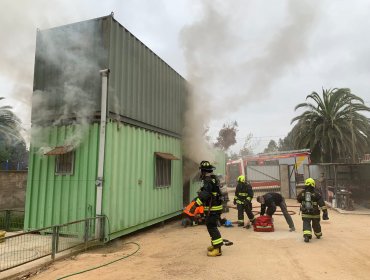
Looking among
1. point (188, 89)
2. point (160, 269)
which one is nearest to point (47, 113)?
point (160, 269)

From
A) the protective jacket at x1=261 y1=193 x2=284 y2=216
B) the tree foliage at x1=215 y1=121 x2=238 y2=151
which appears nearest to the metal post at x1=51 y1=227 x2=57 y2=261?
the protective jacket at x1=261 y1=193 x2=284 y2=216

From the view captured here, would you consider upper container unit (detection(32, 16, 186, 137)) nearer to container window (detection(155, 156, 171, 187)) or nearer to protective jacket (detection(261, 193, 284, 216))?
container window (detection(155, 156, 171, 187))

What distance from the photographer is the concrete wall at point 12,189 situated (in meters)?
15.2

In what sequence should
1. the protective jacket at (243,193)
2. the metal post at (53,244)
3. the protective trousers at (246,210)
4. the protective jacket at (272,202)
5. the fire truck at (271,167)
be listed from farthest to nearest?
the fire truck at (271,167) < the protective jacket at (243,193) < the protective trousers at (246,210) < the protective jacket at (272,202) < the metal post at (53,244)

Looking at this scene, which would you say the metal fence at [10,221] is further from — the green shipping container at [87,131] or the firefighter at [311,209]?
the firefighter at [311,209]

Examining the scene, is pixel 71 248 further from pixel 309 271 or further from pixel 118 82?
pixel 309 271

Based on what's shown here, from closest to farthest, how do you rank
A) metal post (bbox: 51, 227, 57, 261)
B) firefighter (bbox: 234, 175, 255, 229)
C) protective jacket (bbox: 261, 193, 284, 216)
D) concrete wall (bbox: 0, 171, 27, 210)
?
metal post (bbox: 51, 227, 57, 261), protective jacket (bbox: 261, 193, 284, 216), firefighter (bbox: 234, 175, 255, 229), concrete wall (bbox: 0, 171, 27, 210)

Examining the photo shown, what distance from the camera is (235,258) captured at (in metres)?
6.32

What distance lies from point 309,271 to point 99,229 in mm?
4499

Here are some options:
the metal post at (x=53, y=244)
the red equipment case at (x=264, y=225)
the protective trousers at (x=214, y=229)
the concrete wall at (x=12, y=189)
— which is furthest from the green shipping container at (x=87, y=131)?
the concrete wall at (x=12, y=189)

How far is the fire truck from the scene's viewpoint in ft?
74.0

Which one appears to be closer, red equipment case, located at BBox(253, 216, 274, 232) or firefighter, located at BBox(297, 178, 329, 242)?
firefighter, located at BBox(297, 178, 329, 242)

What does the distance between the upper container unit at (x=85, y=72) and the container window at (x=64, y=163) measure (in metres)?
0.90

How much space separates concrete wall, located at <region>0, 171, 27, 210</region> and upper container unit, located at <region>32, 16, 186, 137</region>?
8645 millimetres
